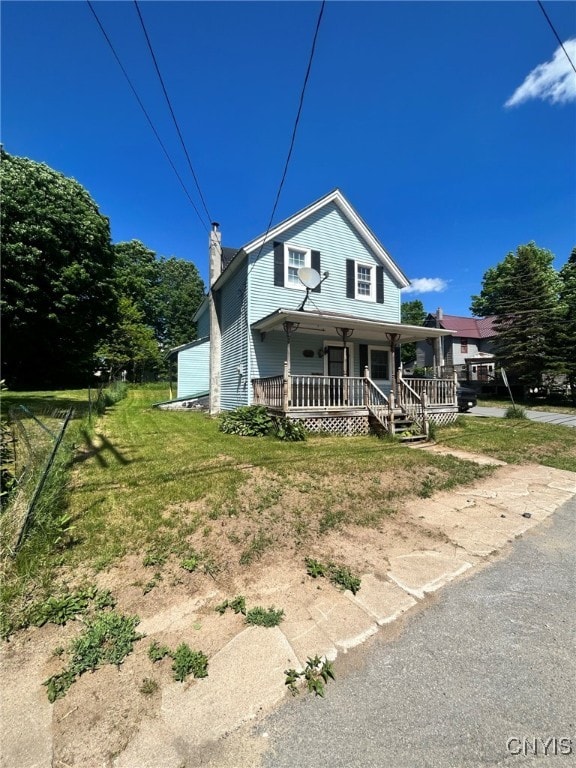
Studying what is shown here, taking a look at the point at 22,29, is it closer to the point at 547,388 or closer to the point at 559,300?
the point at 547,388

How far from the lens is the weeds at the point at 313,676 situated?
1.98 meters

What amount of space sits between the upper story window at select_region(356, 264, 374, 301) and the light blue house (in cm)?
→ 5

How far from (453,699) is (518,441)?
915cm

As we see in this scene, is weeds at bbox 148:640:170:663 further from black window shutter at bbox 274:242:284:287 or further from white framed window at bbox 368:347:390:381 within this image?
white framed window at bbox 368:347:390:381

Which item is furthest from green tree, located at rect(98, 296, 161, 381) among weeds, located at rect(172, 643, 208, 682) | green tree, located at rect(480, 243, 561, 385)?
weeds, located at rect(172, 643, 208, 682)

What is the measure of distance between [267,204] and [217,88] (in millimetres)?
2657

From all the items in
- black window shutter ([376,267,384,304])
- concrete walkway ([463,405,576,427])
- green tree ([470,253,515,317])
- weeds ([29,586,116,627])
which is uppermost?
green tree ([470,253,515,317])

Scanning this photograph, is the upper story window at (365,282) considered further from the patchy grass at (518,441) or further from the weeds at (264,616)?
the weeds at (264,616)

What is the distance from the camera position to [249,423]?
967cm

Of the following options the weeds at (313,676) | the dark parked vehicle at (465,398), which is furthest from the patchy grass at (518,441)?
the weeds at (313,676)

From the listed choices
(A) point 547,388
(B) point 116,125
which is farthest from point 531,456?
(A) point 547,388

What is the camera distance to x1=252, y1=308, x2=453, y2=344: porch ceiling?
991cm

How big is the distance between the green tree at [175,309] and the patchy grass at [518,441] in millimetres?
34965

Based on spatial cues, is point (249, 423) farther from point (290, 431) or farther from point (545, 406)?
point (545, 406)
